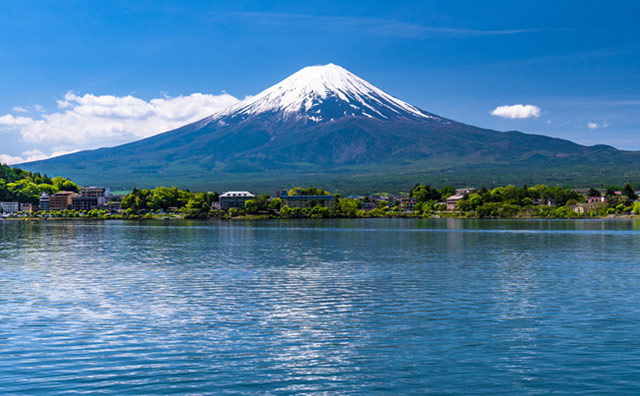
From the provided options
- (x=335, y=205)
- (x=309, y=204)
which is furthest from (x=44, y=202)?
(x=335, y=205)

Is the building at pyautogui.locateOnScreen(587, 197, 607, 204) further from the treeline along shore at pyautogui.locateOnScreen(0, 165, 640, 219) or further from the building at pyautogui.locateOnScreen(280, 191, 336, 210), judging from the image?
the building at pyautogui.locateOnScreen(280, 191, 336, 210)

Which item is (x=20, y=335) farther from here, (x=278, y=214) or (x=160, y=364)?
(x=278, y=214)

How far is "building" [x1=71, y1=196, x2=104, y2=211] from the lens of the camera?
18550 centimetres

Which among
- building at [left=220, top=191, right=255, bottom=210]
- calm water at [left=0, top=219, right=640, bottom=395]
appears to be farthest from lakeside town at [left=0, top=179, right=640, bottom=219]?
calm water at [left=0, top=219, right=640, bottom=395]

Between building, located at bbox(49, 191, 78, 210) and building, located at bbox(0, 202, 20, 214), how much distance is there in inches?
367

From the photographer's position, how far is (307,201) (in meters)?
153

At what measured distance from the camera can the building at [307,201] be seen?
5950 inches

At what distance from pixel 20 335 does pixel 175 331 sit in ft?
12.3

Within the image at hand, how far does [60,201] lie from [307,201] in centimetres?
7885

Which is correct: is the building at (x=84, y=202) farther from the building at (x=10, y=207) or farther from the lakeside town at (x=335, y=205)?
the building at (x=10, y=207)

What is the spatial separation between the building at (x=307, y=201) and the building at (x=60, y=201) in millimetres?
69962

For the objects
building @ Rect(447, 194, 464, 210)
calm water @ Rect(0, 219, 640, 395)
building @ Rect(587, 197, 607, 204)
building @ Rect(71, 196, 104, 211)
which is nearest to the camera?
calm water @ Rect(0, 219, 640, 395)

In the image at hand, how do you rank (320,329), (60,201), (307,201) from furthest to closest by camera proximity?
(60,201) < (307,201) < (320,329)

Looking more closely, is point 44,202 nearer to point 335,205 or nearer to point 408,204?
point 335,205
